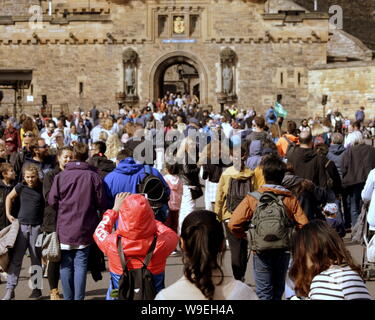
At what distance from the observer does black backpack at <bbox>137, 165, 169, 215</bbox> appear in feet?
26.3

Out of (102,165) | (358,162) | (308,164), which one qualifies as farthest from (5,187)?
(358,162)

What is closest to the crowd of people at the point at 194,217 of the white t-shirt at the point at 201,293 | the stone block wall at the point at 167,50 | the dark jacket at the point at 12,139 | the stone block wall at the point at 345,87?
the white t-shirt at the point at 201,293

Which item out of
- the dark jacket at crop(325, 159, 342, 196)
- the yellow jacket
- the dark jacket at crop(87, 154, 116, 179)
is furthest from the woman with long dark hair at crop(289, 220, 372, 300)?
the dark jacket at crop(325, 159, 342, 196)

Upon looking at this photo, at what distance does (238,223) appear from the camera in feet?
23.7

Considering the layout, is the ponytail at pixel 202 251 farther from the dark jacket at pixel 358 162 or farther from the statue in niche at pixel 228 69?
the statue in niche at pixel 228 69

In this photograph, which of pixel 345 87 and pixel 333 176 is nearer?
pixel 333 176

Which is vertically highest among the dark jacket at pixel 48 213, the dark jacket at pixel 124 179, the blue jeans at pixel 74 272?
the dark jacket at pixel 124 179

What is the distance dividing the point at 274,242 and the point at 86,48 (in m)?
32.3

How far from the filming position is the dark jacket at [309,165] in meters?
10.4

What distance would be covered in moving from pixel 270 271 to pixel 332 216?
2.72 m

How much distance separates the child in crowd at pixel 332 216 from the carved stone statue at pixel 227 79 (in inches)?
1110

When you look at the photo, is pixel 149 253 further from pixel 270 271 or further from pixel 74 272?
pixel 74 272

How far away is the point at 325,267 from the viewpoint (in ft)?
15.3
